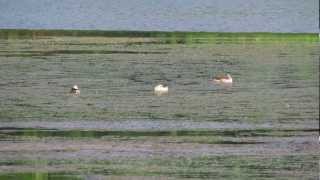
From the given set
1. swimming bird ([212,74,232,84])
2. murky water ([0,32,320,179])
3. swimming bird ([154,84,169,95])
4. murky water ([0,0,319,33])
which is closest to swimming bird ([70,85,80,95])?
murky water ([0,32,320,179])

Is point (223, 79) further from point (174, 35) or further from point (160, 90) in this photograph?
point (174, 35)

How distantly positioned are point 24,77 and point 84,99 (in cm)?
326

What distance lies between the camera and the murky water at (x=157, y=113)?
14328 millimetres

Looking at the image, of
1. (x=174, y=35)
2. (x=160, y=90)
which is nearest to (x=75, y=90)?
(x=160, y=90)

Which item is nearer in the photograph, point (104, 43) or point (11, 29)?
point (104, 43)

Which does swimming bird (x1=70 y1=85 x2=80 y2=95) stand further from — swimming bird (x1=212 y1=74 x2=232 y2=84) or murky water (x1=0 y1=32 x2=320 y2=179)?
swimming bird (x1=212 y1=74 x2=232 y2=84)

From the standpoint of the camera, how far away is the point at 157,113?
1895cm

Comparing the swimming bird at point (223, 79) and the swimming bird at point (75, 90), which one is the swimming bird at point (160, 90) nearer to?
the swimming bird at point (75, 90)

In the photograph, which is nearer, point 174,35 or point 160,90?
point 160,90

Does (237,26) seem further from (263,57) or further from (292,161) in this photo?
(292,161)

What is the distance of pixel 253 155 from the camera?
15.0 m

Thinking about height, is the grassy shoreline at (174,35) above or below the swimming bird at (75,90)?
above

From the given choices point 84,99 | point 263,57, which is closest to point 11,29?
point 263,57

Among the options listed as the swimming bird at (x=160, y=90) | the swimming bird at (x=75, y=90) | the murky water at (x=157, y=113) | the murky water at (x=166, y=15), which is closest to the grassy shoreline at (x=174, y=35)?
the murky water at (x=166, y=15)
